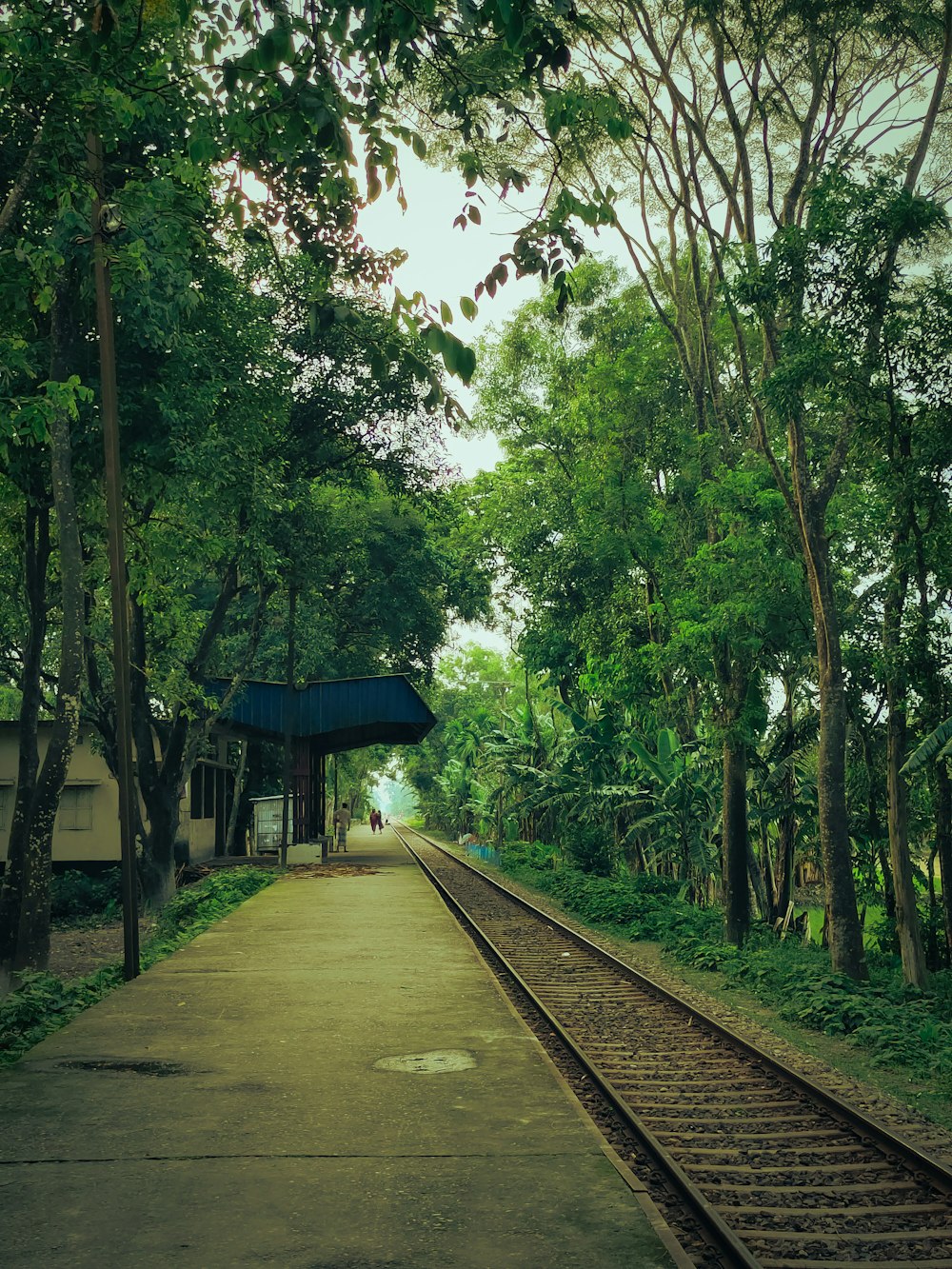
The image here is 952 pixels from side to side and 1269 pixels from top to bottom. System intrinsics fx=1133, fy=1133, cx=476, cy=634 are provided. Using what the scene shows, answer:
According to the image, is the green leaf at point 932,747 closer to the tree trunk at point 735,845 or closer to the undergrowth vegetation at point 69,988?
the tree trunk at point 735,845

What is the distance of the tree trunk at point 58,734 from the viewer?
1489 centimetres

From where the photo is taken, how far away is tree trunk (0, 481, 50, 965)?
15.1m

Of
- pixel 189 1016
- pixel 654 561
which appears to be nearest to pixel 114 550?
pixel 189 1016

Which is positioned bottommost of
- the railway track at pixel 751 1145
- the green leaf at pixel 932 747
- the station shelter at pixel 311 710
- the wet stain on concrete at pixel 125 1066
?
the railway track at pixel 751 1145

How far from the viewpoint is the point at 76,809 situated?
30.6 metres

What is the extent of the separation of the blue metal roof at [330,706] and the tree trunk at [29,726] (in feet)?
57.7

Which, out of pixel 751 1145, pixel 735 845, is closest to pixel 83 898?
pixel 735 845

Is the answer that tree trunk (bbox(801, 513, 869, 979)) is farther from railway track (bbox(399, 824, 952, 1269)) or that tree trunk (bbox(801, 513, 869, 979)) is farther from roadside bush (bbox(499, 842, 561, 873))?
roadside bush (bbox(499, 842, 561, 873))

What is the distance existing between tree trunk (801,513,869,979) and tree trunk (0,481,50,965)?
10.6 meters

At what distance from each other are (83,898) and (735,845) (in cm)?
1736

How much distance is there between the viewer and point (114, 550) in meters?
13.4

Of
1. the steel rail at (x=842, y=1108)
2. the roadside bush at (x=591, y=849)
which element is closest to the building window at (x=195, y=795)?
the roadside bush at (x=591, y=849)

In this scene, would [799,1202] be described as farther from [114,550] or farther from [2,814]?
[2,814]

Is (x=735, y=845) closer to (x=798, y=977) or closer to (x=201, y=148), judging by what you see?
(x=798, y=977)
